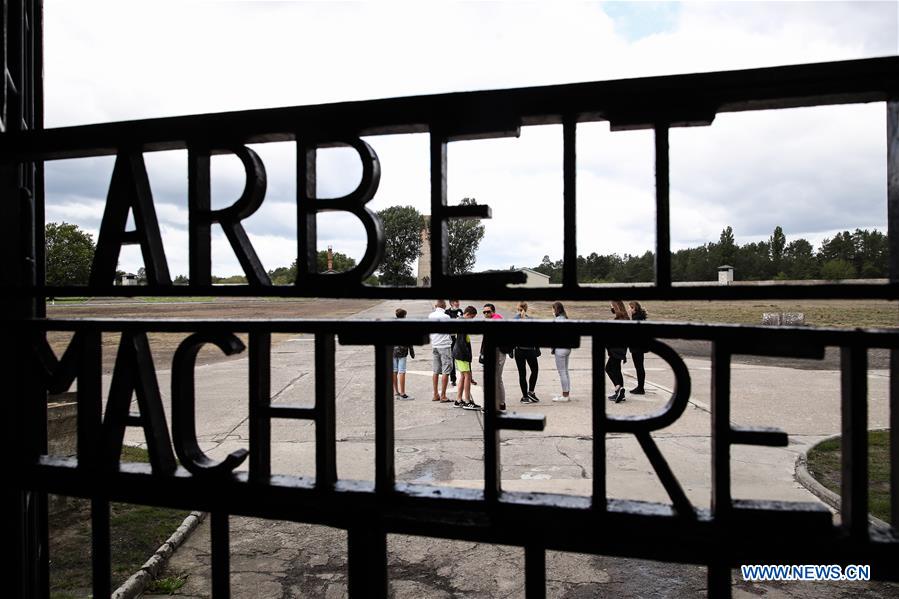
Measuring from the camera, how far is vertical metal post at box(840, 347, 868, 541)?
1465mm

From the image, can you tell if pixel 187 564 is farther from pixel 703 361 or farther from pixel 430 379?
pixel 703 361

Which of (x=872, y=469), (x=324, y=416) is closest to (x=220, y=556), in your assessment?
(x=324, y=416)

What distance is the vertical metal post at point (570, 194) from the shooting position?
5.83ft

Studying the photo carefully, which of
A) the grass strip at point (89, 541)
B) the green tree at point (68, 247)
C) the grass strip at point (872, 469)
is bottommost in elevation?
the grass strip at point (89, 541)

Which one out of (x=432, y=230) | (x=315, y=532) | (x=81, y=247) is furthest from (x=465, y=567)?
(x=81, y=247)

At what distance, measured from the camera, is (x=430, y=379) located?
12.1 m

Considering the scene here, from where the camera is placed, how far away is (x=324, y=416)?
1.88m

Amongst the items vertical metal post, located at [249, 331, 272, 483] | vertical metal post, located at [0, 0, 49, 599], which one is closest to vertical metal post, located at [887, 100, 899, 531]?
vertical metal post, located at [249, 331, 272, 483]

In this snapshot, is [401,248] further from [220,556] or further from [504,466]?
[220,556]

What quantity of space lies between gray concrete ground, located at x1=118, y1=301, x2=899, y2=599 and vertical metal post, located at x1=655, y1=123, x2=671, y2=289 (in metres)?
2.76

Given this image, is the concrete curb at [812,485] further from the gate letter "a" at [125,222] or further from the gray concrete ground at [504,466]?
the gate letter "a" at [125,222]

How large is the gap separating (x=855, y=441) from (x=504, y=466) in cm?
476

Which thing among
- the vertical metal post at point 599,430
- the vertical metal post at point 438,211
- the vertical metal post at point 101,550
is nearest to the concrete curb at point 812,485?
the vertical metal post at point 599,430

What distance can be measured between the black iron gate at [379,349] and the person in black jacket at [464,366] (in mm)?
6551
